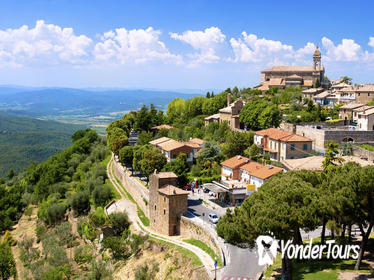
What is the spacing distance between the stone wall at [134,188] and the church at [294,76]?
44.6 meters

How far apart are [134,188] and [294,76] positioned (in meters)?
57.5

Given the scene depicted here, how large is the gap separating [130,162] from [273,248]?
3911 centimetres

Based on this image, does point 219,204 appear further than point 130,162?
No

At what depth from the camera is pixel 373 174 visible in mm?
18500

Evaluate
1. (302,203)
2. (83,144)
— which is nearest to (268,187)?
(302,203)

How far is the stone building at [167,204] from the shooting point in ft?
110

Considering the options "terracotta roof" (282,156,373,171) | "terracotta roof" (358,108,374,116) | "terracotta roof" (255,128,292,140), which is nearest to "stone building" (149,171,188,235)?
"terracotta roof" (282,156,373,171)

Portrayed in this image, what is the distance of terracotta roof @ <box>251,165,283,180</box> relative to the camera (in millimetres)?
37431

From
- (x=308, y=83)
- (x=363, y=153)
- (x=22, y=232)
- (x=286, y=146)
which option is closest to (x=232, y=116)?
(x=286, y=146)

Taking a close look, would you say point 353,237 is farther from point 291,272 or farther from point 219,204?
point 219,204

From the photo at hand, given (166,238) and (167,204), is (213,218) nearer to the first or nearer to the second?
(167,204)

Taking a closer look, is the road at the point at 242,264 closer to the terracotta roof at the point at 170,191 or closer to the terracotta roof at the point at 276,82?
the terracotta roof at the point at 170,191

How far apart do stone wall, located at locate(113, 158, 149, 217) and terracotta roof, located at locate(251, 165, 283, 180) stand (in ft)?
40.7

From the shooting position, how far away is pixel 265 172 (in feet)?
126
